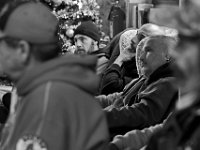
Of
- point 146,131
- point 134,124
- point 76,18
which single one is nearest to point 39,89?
point 146,131

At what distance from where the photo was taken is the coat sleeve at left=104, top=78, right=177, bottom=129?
304cm

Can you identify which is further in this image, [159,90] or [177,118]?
[159,90]

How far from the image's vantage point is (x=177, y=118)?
4.49 feet

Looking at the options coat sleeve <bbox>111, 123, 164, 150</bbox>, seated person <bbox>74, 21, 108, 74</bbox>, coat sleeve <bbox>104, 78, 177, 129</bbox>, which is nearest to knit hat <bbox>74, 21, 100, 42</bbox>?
seated person <bbox>74, 21, 108, 74</bbox>

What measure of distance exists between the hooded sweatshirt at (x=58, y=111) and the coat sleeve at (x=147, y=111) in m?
1.33

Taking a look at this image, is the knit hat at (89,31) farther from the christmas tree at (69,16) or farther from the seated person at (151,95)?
the seated person at (151,95)

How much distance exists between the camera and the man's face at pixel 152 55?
3.31 m

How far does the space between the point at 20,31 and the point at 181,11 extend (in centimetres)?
72

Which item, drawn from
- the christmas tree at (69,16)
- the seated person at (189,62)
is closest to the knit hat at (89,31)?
the christmas tree at (69,16)

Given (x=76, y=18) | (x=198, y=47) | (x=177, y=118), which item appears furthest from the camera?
(x=76, y=18)

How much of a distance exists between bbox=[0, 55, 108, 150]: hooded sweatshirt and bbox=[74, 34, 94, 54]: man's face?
3119mm

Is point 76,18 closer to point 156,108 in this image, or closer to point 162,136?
point 156,108

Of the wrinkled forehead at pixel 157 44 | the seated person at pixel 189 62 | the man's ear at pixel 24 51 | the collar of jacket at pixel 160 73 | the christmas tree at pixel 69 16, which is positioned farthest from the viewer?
the christmas tree at pixel 69 16

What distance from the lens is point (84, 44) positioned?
4.91 metres
